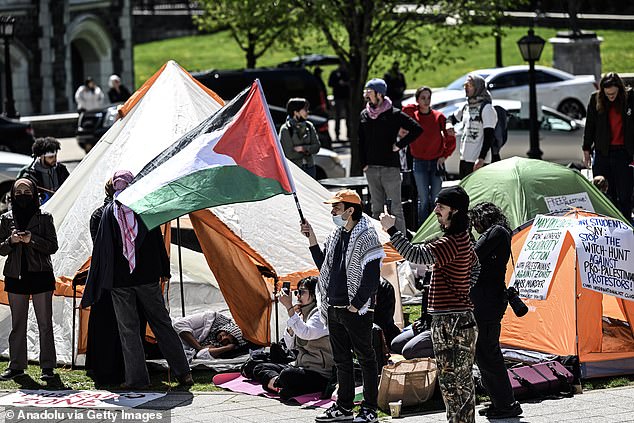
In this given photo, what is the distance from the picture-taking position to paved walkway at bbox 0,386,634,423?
968 centimetres

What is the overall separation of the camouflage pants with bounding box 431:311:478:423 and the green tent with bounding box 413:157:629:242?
379 centimetres

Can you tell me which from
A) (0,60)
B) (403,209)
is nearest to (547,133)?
(403,209)

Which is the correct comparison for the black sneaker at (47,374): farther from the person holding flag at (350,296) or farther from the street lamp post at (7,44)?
the street lamp post at (7,44)

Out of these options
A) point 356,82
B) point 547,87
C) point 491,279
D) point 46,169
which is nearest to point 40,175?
point 46,169

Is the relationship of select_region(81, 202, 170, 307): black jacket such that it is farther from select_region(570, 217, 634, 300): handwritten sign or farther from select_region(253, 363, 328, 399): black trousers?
select_region(570, 217, 634, 300): handwritten sign

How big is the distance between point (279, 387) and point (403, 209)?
6.35m

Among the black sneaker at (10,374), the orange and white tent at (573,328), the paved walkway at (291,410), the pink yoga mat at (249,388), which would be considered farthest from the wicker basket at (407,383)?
the black sneaker at (10,374)

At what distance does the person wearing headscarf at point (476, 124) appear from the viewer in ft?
50.3

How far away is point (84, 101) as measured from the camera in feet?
113

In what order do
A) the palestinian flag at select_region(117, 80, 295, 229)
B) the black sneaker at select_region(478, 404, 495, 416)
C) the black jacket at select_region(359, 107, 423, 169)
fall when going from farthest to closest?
the black jacket at select_region(359, 107, 423, 169)
the palestinian flag at select_region(117, 80, 295, 229)
the black sneaker at select_region(478, 404, 495, 416)

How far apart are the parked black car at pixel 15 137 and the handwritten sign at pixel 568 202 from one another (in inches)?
678

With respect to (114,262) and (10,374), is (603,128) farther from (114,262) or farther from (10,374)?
(10,374)

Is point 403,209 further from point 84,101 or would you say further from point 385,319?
point 84,101

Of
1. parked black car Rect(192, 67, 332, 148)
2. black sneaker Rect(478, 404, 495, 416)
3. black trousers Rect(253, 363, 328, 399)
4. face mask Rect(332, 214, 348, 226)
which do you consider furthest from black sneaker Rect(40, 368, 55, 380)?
parked black car Rect(192, 67, 332, 148)
